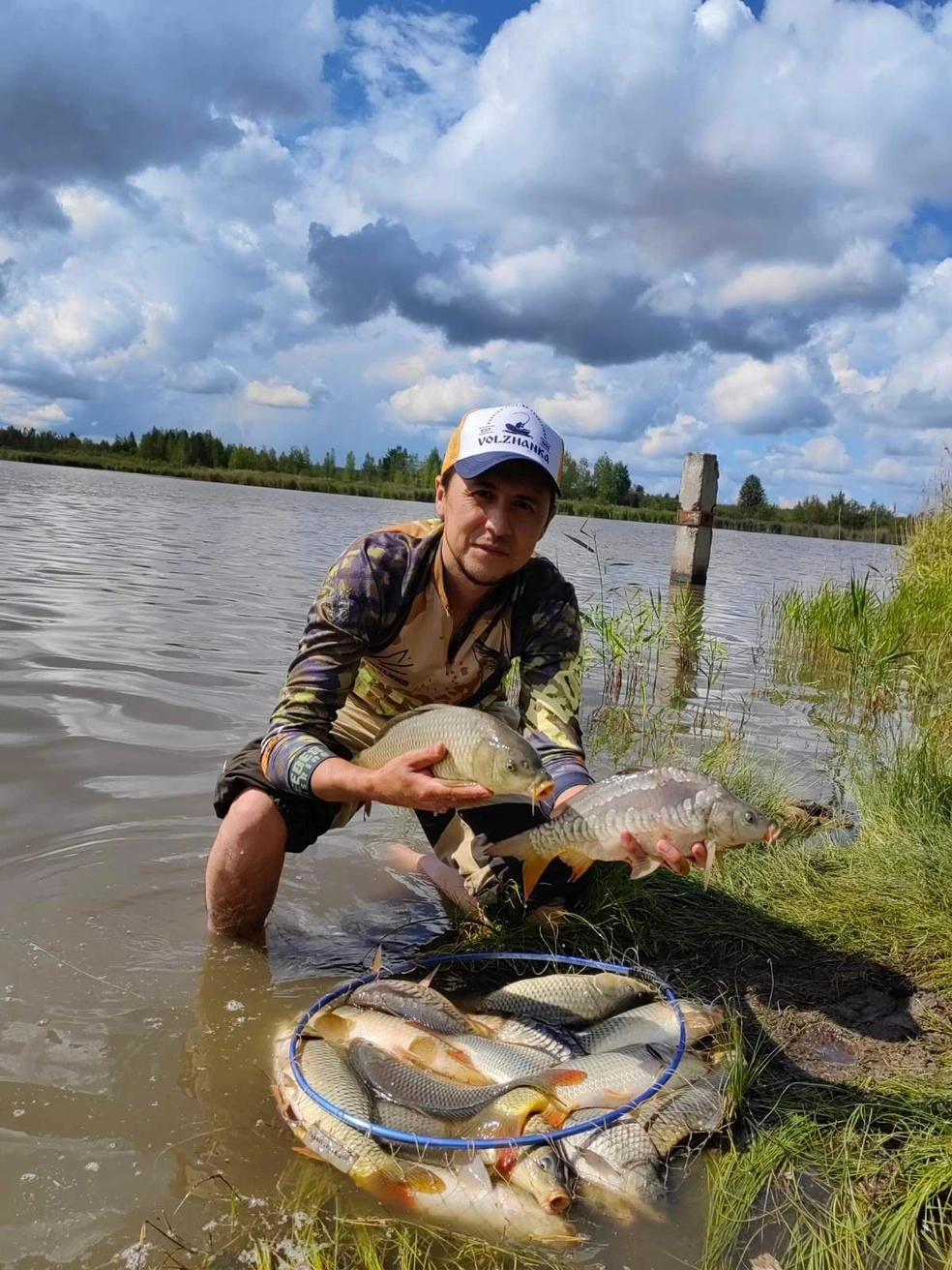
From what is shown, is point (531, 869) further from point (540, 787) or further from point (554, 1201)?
point (554, 1201)

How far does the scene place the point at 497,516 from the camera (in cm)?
321

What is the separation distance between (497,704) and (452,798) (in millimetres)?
1072

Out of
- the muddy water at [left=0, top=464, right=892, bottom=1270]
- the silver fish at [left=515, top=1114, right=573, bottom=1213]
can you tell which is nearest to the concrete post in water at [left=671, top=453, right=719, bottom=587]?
the muddy water at [left=0, top=464, right=892, bottom=1270]

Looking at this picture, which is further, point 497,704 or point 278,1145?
point 497,704

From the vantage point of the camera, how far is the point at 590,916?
3.70 m

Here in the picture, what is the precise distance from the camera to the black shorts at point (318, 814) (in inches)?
134

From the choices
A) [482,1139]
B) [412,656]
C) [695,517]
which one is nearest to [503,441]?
[412,656]

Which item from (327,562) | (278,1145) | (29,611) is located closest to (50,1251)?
(278,1145)

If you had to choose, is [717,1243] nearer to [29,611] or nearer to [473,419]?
[473,419]

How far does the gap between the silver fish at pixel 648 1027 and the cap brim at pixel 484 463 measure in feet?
5.77

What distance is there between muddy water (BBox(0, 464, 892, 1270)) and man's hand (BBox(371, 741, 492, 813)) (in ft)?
2.89

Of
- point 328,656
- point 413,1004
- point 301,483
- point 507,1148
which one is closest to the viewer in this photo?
point 507,1148

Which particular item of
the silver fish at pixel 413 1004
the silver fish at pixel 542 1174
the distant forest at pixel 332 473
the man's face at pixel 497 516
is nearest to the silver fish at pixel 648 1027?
the silver fish at pixel 413 1004

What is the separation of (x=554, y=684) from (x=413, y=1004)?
50.1 inches
